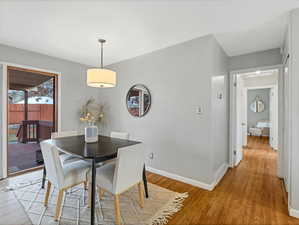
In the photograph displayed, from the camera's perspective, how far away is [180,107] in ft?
8.97

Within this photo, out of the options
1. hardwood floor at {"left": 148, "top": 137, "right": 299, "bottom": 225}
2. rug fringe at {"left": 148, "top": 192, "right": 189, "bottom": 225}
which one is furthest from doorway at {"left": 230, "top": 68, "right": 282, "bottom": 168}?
rug fringe at {"left": 148, "top": 192, "right": 189, "bottom": 225}

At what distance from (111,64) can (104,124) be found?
1639mm

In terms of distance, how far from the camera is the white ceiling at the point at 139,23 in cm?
176

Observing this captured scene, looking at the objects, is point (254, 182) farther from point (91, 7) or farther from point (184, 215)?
point (91, 7)

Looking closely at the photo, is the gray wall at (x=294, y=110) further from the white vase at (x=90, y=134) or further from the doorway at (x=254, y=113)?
the white vase at (x=90, y=134)

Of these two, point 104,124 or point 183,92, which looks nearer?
point 183,92

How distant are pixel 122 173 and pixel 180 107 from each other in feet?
5.13

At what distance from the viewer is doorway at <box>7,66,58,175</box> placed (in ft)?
9.75

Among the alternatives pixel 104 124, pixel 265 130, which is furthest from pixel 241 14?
pixel 265 130

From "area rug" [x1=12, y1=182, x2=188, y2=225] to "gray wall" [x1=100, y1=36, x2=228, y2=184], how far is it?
59 centimetres

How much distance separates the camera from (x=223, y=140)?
3.13 m

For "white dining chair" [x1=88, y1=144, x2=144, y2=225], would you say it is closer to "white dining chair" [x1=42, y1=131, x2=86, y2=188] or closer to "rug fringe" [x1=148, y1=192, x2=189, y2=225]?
"rug fringe" [x1=148, y1=192, x2=189, y2=225]

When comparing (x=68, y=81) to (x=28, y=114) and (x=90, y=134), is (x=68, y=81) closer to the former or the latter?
(x=28, y=114)

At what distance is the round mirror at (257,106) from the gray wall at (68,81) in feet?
25.0
